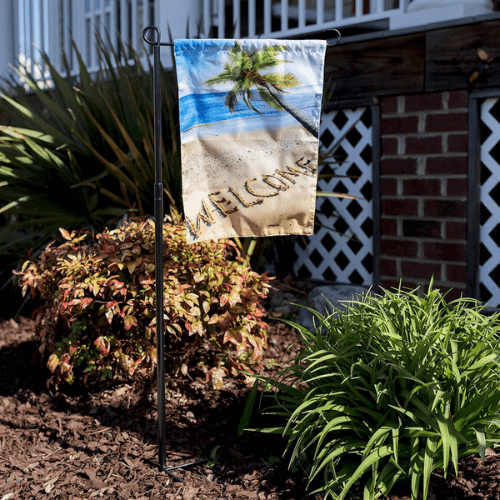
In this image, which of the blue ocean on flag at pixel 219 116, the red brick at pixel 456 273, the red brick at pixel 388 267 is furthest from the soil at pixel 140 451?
the red brick at pixel 456 273

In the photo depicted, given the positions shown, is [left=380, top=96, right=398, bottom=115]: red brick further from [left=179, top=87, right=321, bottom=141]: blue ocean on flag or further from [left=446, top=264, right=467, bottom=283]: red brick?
[left=179, top=87, right=321, bottom=141]: blue ocean on flag

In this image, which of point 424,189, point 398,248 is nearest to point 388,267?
point 398,248

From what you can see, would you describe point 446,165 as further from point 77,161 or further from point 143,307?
point 77,161

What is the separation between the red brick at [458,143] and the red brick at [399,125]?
272mm

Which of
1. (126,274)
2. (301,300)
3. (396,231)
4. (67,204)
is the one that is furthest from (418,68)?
(67,204)

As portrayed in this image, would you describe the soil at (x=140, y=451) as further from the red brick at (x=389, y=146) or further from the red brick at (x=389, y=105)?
the red brick at (x=389, y=105)

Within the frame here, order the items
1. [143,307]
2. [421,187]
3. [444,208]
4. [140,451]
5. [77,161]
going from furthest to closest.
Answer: [77,161], [421,187], [444,208], [143,307], [140,451]

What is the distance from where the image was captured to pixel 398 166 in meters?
4.43

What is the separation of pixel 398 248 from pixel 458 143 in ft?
2.74

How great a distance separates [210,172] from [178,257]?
0.95m

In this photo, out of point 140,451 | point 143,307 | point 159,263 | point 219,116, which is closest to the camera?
point 219,116

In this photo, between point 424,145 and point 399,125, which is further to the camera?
point 399,125

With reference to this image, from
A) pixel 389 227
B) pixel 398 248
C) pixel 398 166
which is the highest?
pixel 398 166

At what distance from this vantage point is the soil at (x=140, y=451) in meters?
2.48
